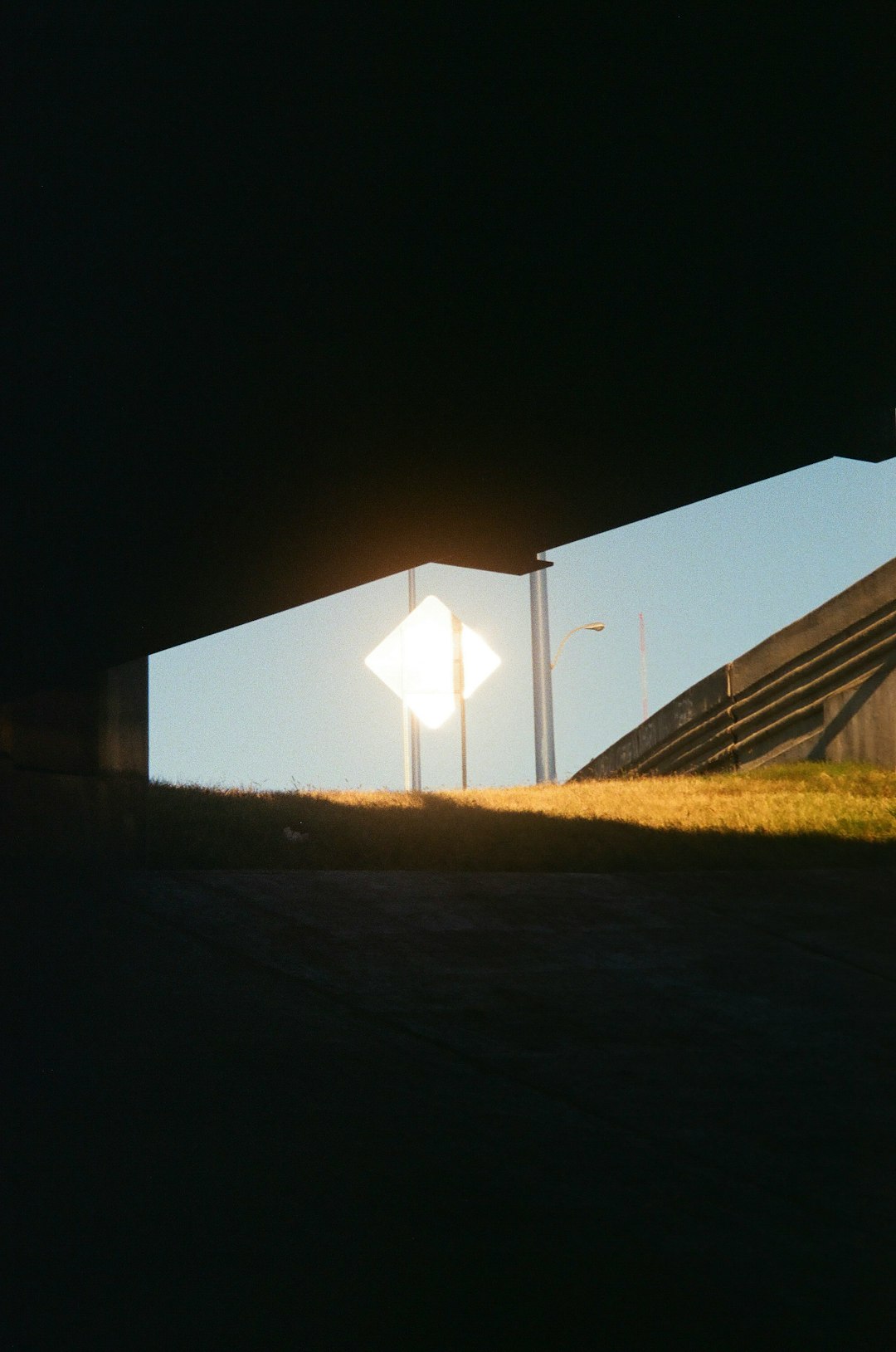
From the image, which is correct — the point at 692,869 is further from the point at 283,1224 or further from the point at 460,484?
the point at 283,1224

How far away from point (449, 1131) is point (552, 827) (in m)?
7.47

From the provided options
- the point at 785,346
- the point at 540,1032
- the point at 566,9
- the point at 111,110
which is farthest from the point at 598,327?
the point at 540,1032

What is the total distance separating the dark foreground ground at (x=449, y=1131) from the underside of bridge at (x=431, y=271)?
2.80 m

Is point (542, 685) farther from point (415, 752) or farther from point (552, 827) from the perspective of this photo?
point (552, 827)


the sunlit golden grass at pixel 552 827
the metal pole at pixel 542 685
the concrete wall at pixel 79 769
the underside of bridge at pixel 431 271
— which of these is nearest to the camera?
the underside of bridge at pixel 431 271

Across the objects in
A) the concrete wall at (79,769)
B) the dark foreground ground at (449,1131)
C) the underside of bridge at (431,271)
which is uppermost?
the underside of bridge at (431,271)

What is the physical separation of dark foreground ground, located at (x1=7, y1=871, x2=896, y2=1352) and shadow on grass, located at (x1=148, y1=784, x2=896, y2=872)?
233 centimetres

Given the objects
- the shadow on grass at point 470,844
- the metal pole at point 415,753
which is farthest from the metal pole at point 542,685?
the shadow on grass at point 470,844

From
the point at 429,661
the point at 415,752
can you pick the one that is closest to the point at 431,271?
the point at 429,661

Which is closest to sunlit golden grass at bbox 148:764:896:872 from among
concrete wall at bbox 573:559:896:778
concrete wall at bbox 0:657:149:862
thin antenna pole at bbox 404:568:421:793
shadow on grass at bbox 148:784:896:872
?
shadow on grass at bbox 148:784:896:872

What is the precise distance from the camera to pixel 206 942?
20.6 feet

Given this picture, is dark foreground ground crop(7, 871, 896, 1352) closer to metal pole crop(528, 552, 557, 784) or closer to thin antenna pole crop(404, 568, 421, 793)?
thin antenna pole crop(404, 568, 421, 793)

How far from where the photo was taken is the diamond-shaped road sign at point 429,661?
1639cm

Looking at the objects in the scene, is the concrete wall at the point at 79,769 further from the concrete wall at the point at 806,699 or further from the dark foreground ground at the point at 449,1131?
the concrete wall at the point at 806,699
